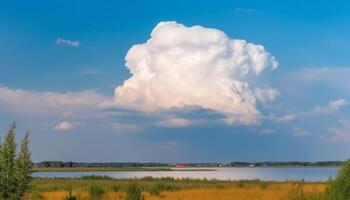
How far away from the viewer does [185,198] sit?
29.9 m

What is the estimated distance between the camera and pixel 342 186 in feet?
40.2

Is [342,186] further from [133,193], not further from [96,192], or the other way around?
[96,192]

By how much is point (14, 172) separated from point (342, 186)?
23.2ft

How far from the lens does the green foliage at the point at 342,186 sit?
39.8ft

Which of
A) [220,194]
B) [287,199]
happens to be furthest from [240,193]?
[287,199]

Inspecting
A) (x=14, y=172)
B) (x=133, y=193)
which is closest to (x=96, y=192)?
(x=133, y=193)

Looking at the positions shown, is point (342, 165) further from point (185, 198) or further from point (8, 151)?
point (185, 198)

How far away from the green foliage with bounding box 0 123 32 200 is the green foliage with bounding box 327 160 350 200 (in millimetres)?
6663

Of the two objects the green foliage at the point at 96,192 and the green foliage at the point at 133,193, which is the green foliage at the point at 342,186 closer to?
the green foliage at the point at 133,193

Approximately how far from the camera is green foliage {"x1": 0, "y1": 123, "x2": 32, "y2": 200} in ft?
37.7

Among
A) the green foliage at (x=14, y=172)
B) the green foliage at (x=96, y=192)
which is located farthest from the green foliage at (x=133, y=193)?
the green foliage at (x=96, y=192)

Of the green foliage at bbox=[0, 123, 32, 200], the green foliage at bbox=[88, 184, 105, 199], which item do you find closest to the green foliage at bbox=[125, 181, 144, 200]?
the green foliage at bbox=[0, 123, 32, 200]

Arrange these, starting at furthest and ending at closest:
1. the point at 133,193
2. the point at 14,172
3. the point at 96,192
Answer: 1. the point at 96,192
2. the point at 133,193
3. the point at 14,172

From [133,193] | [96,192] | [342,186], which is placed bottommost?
[96,192]
